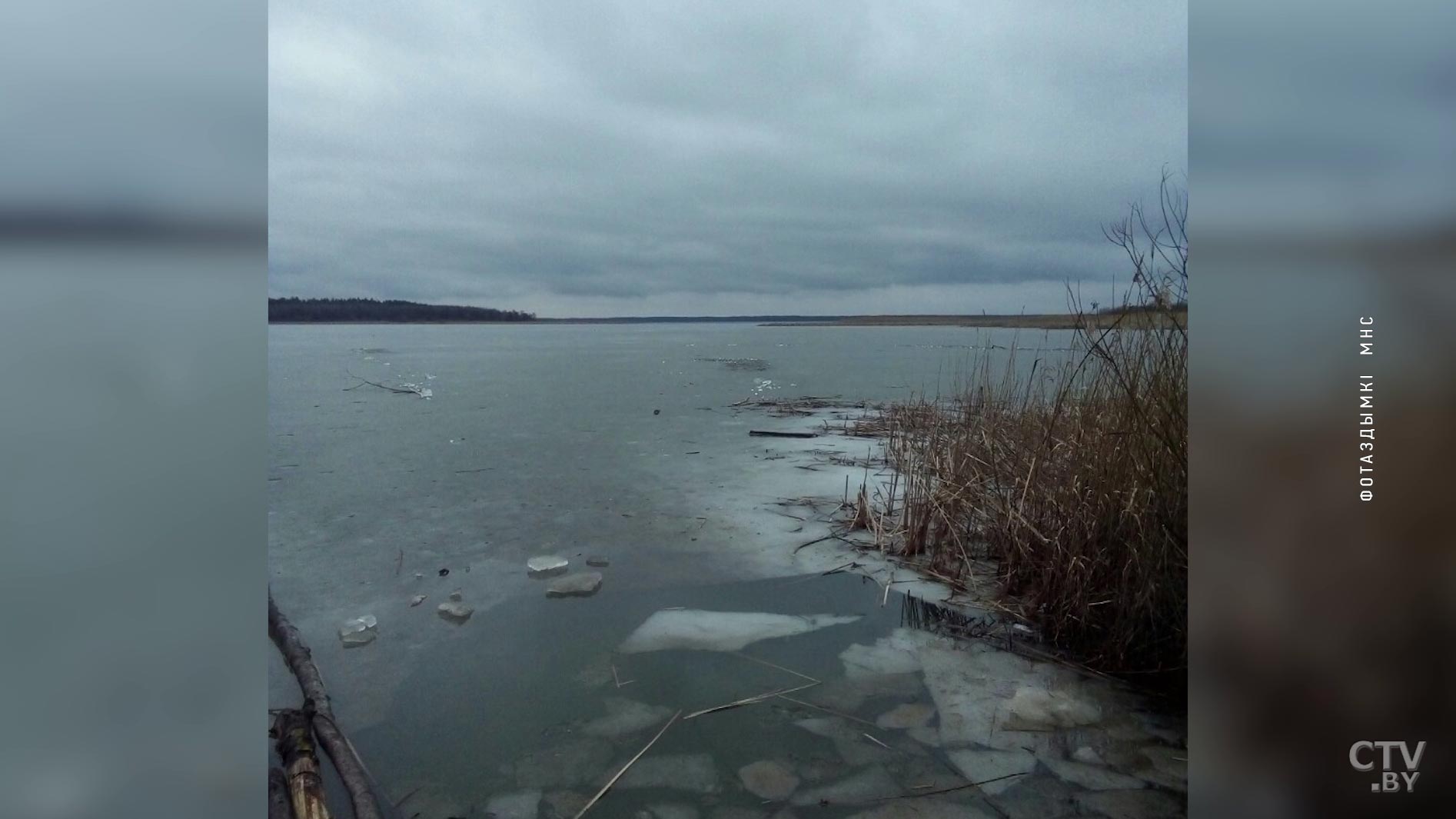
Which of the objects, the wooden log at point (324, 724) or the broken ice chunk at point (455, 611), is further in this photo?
the broken ice chunk at point (455, 611)

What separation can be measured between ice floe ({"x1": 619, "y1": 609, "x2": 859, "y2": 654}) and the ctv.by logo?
1.22m

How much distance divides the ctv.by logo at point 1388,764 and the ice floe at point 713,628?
122 centimetres

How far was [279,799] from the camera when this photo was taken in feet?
3.48

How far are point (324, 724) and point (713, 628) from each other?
2.86 feet

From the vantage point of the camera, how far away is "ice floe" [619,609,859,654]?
1.77 metres

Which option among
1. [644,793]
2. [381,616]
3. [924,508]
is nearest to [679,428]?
[924,508]

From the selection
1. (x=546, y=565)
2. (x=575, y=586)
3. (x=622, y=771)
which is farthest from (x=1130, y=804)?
(x=546, y=565)

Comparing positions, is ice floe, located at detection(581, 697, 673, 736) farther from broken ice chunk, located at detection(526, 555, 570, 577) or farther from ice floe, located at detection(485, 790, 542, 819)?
broken ice chunk, located at detection(526, 555, 570, 577)

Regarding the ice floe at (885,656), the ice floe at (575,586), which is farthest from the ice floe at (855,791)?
the ice floe at (575,586)

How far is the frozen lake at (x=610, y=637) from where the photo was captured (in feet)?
4.09

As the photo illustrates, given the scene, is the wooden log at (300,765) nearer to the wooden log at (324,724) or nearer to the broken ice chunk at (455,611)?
the wooden log at (324,724)

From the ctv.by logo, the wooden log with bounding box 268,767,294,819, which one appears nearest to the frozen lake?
the wooden log with bounding box 268,767,294,819

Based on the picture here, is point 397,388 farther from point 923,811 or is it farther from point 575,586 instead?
point 923,811

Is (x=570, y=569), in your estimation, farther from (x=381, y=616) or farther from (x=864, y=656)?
(x=864, y=656)
